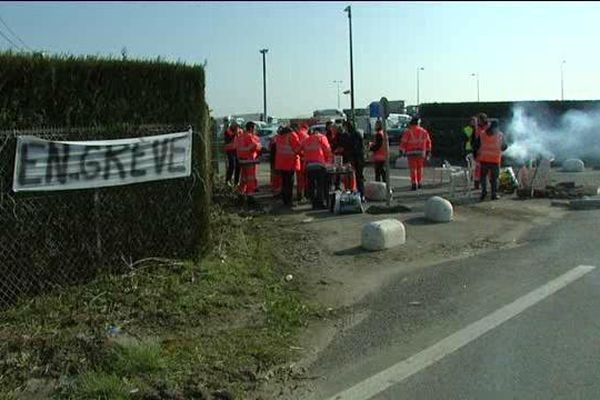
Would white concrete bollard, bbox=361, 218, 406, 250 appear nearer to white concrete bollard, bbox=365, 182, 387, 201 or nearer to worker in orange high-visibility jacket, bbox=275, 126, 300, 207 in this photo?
worker in orange high-visibility jacket, bbox=275, 126, 300, 207

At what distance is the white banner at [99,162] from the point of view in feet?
24.4

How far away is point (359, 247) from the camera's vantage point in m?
11.1

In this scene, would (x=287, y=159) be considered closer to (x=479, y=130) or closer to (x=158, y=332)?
(x=479, y=130)

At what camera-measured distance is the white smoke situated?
2950cm

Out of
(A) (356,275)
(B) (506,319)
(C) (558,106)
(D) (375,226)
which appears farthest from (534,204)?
(C) (558,106)

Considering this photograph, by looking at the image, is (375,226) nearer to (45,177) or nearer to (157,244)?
(157,244)

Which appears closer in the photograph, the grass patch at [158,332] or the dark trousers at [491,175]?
the grass patch at [158,332]

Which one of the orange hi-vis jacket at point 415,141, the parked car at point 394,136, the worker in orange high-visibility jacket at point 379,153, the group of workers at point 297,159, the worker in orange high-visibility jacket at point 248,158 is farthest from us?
the parked car at point 394,136

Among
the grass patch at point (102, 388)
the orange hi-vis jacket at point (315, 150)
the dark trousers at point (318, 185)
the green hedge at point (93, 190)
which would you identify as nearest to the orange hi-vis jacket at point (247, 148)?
the orange hi-vis jacket at point (315, 150)

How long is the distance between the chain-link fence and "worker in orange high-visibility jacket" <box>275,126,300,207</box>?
7.37m

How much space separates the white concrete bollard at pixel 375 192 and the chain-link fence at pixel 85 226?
27.7 ft

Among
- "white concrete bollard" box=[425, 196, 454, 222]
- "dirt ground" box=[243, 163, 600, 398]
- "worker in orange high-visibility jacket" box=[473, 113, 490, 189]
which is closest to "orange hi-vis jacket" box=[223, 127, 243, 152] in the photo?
"dirt ground" box=[243, 163, 600, 398]

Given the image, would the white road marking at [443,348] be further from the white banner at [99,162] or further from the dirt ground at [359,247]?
the white banner at [99,162]

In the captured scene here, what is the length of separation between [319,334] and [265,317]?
2.12 ft
